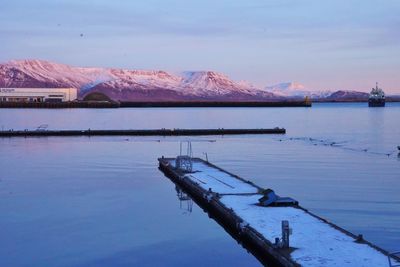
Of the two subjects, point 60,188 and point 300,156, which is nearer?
point 60,188

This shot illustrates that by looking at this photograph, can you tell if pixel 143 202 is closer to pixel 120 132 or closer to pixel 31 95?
pixel 120 132

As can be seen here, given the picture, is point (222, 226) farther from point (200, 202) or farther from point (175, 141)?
point (175, 141)

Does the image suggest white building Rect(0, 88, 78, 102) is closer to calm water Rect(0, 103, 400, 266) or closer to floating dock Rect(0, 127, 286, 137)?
floating dock Rect(0, 127, 286, 137)

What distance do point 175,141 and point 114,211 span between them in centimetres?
2978

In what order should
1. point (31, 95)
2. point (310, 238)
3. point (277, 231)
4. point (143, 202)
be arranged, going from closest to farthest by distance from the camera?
1. point (310, 238)
2. point (277, 231)
3. point (143, 202)
4. point (31, 95)

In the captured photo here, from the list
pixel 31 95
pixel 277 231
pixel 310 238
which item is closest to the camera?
pixel 310 238

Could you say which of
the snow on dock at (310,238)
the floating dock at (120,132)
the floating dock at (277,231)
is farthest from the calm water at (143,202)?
the floating dock at (120,132)

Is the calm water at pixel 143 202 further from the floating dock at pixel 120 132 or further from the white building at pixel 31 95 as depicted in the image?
the white building at pixel 31 95

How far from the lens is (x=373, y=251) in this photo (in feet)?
37.8

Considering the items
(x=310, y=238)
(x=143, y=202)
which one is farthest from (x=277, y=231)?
(x=143, y=202)

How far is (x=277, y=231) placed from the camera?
520 inches

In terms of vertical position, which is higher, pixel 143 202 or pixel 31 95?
pixel 31 95

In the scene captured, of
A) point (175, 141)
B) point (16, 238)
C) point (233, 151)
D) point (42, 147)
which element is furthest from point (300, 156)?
point (16, 238)

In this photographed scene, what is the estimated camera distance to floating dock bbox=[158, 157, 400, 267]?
36.5 feet
